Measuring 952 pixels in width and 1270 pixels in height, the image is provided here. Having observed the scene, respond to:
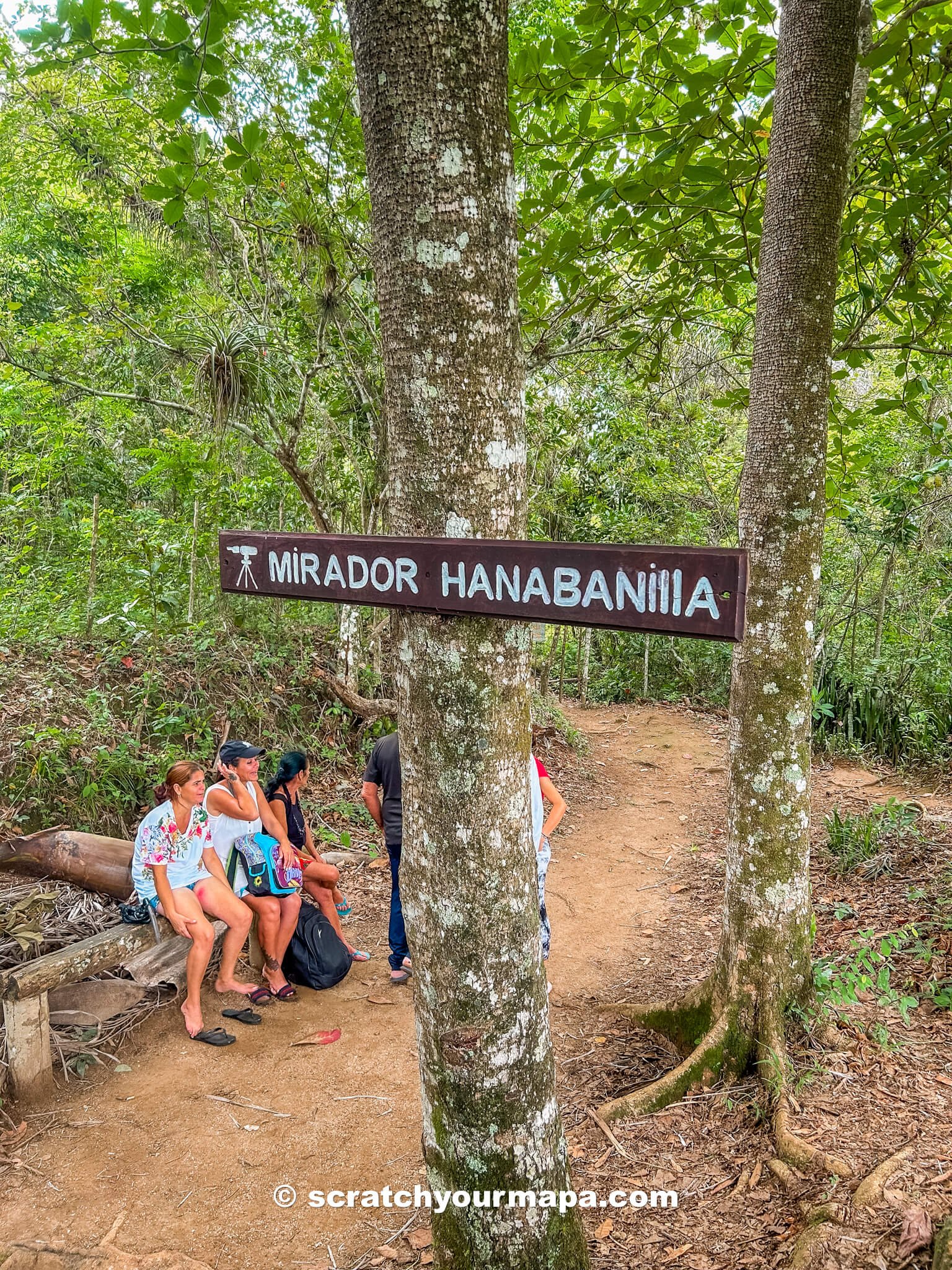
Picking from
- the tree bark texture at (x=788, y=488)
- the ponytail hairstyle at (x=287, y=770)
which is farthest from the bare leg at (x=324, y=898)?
the tree bark texture at (x=788, y=488)

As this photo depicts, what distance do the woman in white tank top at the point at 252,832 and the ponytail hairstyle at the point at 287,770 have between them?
0.71 ft

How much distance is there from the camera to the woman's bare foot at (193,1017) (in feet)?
14.1

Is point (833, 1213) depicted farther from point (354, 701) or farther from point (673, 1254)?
point (354, 701)

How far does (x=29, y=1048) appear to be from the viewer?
12.2 feet

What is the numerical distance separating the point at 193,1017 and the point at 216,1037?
20cm

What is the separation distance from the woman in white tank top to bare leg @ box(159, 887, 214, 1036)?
298mm

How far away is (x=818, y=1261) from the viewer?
2154mm

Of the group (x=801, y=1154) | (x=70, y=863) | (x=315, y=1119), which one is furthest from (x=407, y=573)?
(x=70, y=863)

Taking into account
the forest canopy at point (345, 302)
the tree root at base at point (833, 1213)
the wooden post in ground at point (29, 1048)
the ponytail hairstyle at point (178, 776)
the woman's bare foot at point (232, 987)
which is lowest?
the woman's bare foot at point (232, 987)

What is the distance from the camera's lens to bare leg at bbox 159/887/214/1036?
4.38m

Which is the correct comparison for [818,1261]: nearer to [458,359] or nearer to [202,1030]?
[458,359]

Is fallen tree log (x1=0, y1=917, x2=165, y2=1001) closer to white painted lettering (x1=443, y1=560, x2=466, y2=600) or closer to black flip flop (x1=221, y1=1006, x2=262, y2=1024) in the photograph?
black flip flop (x1=221, y1=1006, x2=262, y2=1024)

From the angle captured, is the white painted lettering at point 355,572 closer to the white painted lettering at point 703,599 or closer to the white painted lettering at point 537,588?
the white painted lettering at point 537,588

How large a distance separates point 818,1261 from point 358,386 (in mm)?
7168
